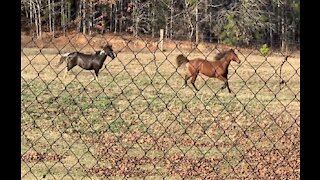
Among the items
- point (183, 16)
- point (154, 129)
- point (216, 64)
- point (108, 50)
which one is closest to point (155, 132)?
point (154, 129)

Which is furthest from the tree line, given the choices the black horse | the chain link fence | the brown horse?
the brown horse

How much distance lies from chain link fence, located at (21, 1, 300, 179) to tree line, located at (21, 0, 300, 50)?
145 inches

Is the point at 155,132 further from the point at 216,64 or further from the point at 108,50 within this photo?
the point at 108,50

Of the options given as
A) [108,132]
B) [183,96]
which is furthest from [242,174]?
[183,96]

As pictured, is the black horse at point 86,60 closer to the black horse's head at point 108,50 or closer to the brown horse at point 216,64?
the black horse's head at point 108,50

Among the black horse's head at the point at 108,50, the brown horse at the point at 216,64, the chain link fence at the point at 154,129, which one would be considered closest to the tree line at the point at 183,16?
the black horse's head at the point at 108,50

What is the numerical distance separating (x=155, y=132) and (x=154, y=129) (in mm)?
201

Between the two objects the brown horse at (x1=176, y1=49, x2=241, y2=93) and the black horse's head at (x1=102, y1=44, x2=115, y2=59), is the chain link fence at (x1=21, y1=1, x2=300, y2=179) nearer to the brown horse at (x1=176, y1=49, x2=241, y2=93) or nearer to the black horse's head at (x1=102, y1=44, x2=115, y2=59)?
the brown horse at (x1=176, y1=49, x2=241, y2=93)

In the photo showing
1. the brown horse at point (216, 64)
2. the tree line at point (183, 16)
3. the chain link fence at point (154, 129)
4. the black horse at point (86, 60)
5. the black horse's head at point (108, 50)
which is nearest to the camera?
the chain link fence at point (154, 129)

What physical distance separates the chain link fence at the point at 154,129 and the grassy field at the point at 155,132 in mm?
13

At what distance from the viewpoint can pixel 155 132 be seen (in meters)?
7.43

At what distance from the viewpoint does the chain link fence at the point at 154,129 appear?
520cm
